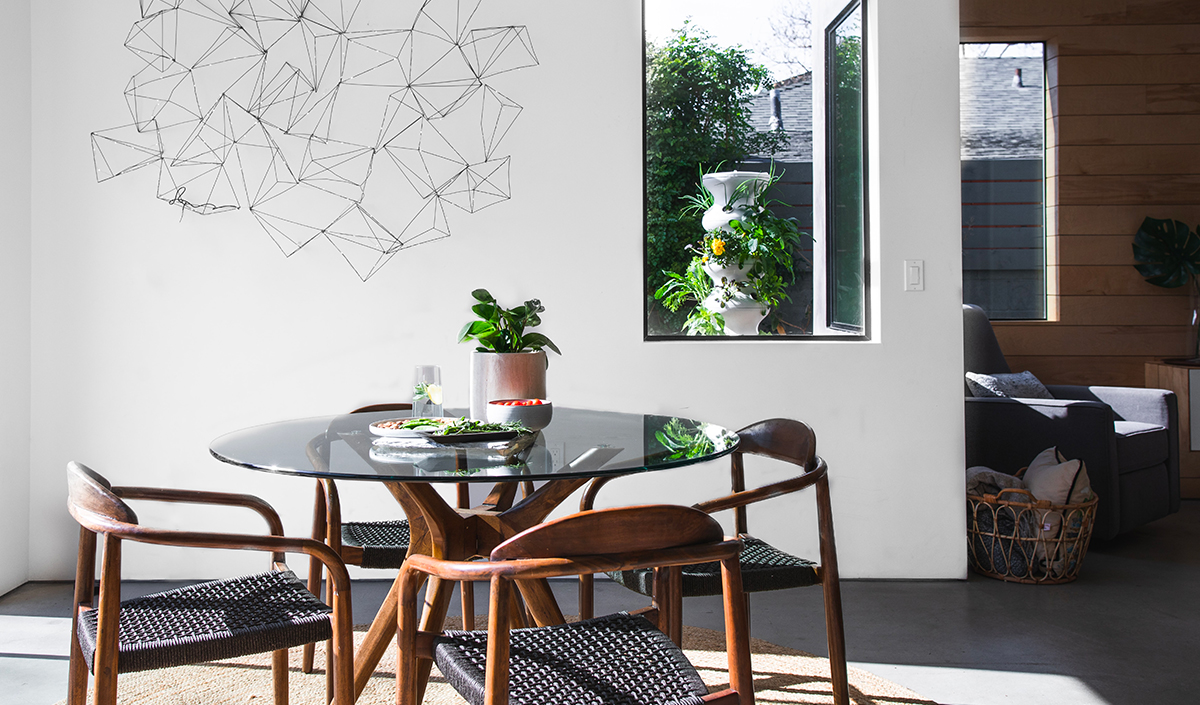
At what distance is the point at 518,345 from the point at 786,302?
5.25ft

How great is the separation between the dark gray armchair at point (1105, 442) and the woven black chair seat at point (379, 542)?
2.55 m

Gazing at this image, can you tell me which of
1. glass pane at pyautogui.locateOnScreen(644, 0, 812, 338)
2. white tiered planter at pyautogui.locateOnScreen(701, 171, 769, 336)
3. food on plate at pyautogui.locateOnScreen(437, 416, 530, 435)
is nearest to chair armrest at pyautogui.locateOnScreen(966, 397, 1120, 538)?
glass pane at pyautogui.locateOnScreen(644, 0, 812, 338)

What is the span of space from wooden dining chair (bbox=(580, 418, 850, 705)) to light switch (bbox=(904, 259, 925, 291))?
1284mm

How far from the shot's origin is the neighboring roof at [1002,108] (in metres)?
4.77

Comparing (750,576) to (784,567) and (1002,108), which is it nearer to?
(784,567)

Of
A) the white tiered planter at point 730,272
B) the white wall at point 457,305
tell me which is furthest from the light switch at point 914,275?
the white tiered planter at point 730,272

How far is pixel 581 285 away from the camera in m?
3.26

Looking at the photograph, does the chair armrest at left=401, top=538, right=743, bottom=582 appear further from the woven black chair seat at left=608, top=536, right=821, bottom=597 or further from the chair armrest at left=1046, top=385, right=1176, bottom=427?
the chair armrest at left=1046, top=385, right=1176, bottom=427

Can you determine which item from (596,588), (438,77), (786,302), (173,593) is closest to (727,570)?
(173,593)

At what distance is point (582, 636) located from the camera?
150cm

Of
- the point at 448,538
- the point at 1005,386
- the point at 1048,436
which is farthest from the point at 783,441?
the point at 1005,386

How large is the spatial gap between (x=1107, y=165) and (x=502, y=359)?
4000mm

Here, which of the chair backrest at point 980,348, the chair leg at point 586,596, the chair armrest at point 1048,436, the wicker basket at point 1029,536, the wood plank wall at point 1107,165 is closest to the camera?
the chair leg at point 586,596

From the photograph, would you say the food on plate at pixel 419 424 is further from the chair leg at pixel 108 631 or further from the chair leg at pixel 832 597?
the chair leg at pixel 832 597
